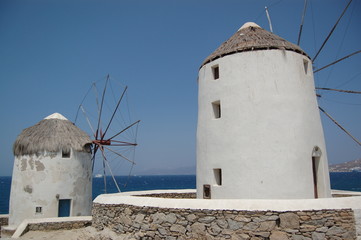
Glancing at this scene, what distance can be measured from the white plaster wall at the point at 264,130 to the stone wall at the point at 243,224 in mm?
2497

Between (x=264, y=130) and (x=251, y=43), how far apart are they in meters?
3.52

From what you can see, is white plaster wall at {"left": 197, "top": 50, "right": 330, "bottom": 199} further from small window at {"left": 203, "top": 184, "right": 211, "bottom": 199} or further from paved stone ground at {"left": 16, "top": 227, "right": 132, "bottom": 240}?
paved stone ground at {"left": 16, "top": 227, "right": 132, "bottom": 240}

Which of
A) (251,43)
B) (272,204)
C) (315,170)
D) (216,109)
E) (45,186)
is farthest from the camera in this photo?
(45,186)

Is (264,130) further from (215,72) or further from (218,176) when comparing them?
(215,72)

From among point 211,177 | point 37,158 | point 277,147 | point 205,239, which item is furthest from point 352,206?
point 37,158

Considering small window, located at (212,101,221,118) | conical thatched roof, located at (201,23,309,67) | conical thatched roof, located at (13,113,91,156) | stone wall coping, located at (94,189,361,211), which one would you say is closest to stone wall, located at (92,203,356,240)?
stone wall coping, located at (94,189,361,211)

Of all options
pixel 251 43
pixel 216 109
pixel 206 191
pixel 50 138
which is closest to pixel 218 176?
pixel 206 191

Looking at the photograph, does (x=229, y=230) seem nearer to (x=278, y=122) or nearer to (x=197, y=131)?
(x=278, y=122)

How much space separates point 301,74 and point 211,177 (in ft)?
17.2

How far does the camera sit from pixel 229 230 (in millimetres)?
9164

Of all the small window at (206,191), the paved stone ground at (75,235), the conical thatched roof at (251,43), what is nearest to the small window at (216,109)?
the conical thatched roof at (251,43)

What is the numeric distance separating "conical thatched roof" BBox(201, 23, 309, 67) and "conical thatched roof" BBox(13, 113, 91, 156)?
9678 millimetres

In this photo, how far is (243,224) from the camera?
9.05 m

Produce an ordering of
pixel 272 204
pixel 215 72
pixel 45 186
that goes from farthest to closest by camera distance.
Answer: pixel 45 186 < pixel 215 72 < pixel 272 204
